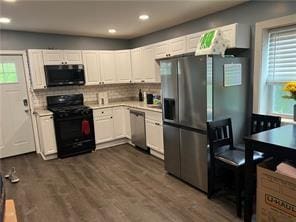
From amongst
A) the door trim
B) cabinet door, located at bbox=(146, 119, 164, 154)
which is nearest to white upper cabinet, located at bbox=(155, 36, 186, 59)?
cabinet door, located at bbox=(146, 119, 164, 154)

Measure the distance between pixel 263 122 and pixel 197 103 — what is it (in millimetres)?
860

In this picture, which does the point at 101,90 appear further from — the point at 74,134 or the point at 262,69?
the point at 262,69

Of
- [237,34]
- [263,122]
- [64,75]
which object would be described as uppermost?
[237,34]

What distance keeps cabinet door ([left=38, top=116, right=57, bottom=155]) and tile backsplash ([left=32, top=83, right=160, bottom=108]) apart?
2.14 feet

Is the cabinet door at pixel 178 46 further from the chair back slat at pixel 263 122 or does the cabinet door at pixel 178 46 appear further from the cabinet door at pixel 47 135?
the cabinet door at pixel 47 135

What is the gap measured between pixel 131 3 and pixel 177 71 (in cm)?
106

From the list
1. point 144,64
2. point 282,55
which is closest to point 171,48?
point 144,64

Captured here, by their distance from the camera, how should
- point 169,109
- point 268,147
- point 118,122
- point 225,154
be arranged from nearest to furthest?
point 268,147 → point 225,154 → point 169,109 → point 118,122

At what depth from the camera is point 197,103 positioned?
265cm

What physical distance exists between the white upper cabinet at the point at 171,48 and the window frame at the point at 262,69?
112 centimetres

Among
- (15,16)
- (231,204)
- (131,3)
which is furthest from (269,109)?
(15,16)

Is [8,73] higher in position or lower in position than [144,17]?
lower

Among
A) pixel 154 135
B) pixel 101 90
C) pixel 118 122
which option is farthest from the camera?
pixel 101 90

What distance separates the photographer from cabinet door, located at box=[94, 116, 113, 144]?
15.1 feet
